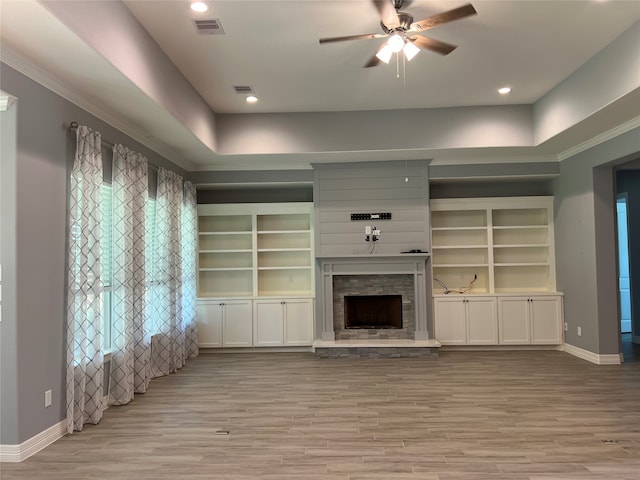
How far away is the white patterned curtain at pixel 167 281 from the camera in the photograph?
5277mm

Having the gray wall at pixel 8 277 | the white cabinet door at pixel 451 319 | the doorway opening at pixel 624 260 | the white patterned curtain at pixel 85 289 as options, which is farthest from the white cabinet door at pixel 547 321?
the gray wall at pixel 8 277

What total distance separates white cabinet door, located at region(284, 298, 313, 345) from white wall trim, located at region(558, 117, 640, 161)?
13.7ft

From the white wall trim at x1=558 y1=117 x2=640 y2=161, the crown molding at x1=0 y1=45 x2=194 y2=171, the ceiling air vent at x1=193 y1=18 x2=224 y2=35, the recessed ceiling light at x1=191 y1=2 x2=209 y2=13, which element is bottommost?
the crown molding at x1=0 y1=45 x2=194 y2=171

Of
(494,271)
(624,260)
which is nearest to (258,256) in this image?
(494,271)

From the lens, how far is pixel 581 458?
3.06m

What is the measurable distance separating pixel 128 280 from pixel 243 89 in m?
2.44

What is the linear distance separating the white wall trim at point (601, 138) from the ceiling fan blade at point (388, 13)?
3097mm

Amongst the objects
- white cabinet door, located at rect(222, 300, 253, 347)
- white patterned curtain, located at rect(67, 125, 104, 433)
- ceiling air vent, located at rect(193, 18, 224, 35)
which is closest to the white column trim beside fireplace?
white cabinet door, located at rect(222, 300, 253, 347)

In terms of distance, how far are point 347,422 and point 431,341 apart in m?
2.75

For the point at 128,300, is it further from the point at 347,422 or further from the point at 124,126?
the point at 347,422

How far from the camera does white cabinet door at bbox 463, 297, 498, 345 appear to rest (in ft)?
21.4

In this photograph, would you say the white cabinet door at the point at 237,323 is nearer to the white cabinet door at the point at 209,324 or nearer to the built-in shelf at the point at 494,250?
the white cabinet door at the point at 209,324

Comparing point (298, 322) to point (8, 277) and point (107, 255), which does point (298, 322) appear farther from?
point (8, 277)

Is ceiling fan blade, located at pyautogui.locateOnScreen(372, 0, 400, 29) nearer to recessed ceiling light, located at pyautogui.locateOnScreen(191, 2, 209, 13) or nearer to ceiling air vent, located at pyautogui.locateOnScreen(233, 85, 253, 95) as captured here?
recessed ceiling light, located at pyautogui.locateOnScreen(191, 2, 209, 13)
